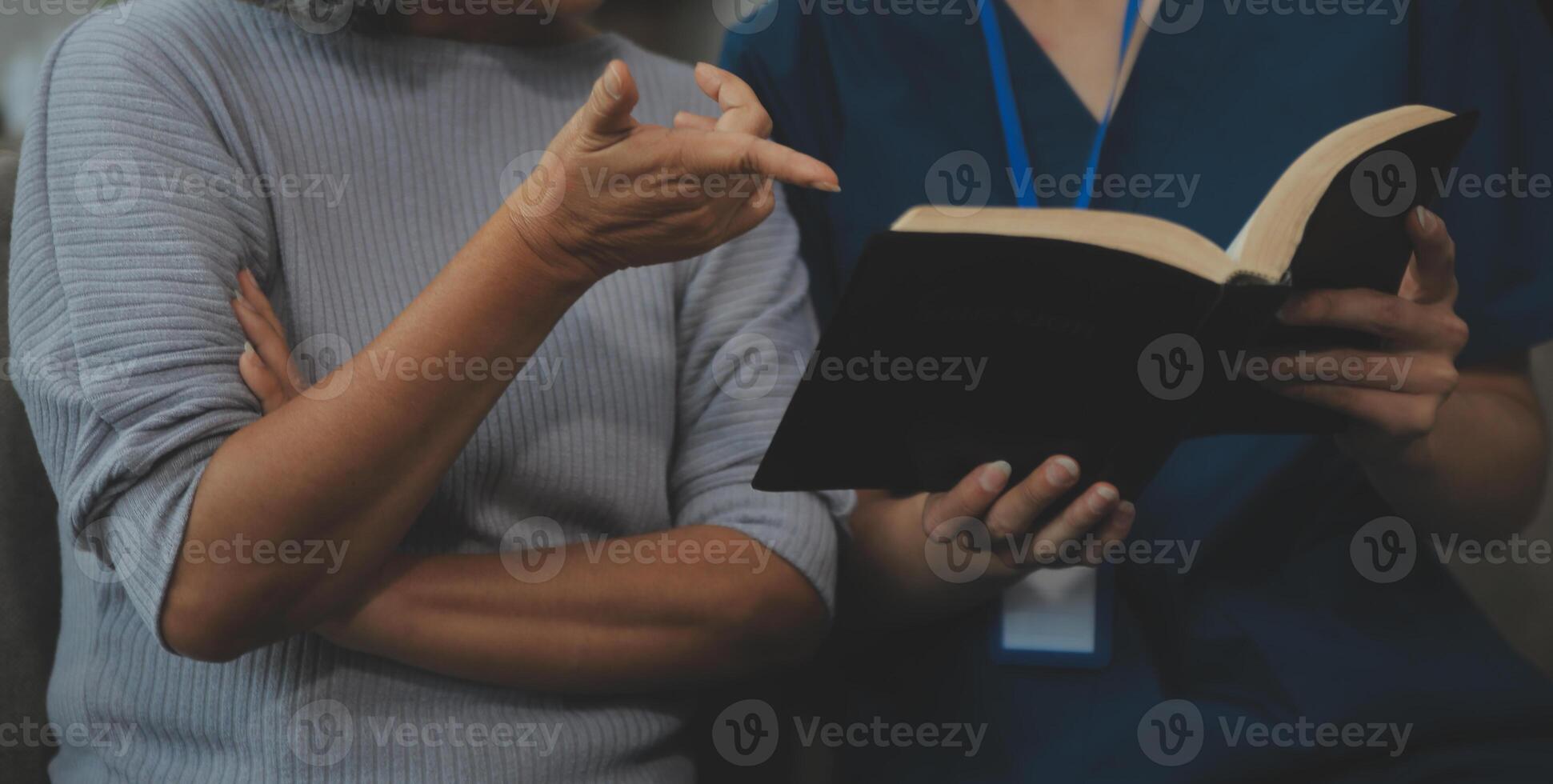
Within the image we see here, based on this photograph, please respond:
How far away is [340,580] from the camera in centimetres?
72

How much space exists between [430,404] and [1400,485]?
614 millimetres

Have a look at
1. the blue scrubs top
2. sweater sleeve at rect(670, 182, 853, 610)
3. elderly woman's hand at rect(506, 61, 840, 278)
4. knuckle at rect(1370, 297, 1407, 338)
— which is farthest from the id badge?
elderly woman's hand at rect(506, 61, 840, 278)

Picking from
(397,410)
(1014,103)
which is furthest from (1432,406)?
(397,410)

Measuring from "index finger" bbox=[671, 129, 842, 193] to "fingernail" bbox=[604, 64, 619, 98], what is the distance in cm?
4

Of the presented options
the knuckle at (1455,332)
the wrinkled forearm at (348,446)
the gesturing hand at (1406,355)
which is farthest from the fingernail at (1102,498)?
the wrinkled forearm at (348,446)

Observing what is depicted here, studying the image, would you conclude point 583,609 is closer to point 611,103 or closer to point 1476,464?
point 611,103

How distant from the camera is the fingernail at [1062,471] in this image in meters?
0.73

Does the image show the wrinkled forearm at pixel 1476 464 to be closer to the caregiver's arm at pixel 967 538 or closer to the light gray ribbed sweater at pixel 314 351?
the caregiver's arm at pixel 967 538

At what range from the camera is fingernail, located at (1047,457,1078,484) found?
731 mm

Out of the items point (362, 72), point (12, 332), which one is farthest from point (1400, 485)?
point (12, 332)

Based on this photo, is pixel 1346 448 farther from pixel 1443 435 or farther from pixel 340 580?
pixel 340 580

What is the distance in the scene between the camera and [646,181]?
643 mm

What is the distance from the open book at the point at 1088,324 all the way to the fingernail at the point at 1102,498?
1cm

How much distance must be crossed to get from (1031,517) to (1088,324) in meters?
0.15
